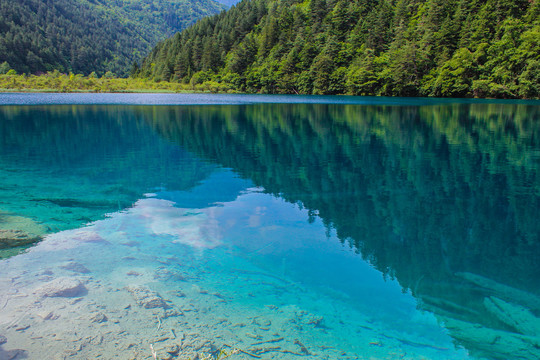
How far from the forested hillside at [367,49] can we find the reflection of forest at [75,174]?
67.8m

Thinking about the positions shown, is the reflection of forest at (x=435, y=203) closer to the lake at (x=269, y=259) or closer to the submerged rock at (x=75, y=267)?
the lake at (x=269, y=259)

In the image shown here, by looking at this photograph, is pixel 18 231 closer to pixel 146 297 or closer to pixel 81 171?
pixel 146 297

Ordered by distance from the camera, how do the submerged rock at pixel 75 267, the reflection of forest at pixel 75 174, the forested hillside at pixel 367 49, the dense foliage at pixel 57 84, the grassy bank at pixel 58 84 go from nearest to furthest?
the submerged rock at pixel 75 267, the reflection of forest at pixel 75 174, the forested hillside at pixel 367 49, the dense foliage at pixel 57 84, the grassy bank at pixel 58 84

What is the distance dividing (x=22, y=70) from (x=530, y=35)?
563ft

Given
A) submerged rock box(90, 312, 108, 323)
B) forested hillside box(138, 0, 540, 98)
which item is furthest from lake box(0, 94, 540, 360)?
forested hillside box(138, 0, 540, 98)

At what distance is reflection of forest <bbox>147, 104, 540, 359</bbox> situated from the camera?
5730mm

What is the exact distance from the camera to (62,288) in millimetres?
5797

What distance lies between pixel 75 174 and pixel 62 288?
352 inches

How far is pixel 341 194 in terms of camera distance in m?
11.5

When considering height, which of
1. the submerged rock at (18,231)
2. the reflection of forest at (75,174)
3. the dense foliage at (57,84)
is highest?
the dense foliage at (57,84)

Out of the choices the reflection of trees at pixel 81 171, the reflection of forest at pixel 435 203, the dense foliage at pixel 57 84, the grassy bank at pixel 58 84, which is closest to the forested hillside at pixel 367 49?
the grassy bank at pixel 58 84

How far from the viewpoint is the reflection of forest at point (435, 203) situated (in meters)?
5.73

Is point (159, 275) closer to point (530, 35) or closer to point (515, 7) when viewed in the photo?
point (530, 35)

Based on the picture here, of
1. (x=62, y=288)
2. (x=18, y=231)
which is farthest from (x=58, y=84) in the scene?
(x=62, y=288)
